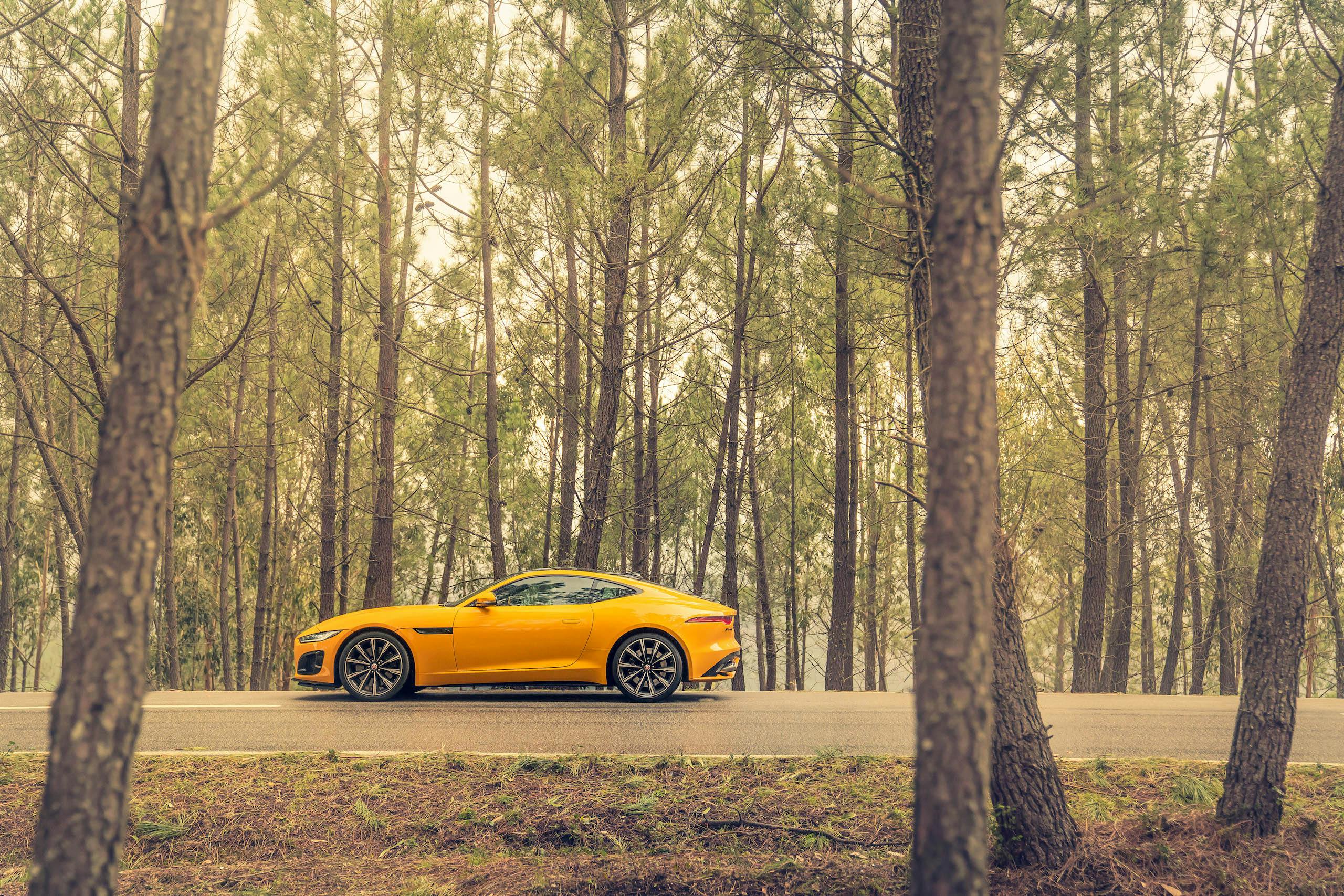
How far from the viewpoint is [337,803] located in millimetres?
6355

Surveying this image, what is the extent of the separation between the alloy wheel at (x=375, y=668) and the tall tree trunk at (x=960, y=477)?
8335 mm

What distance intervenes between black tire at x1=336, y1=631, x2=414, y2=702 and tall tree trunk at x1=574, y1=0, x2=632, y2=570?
12.7 ft

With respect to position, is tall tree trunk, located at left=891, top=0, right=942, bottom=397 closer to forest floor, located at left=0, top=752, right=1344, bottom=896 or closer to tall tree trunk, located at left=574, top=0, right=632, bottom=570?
forest floor, located at left=0, top=752, right=1344, bottom=896

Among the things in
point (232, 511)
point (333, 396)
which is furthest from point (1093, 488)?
point (232, 511)

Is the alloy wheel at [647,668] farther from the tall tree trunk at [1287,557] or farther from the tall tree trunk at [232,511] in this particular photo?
the tall tree trunk at [232,511]

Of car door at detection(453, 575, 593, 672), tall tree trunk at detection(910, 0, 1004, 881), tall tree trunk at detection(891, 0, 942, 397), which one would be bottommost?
car door at detection(453, 575, 593, 672)

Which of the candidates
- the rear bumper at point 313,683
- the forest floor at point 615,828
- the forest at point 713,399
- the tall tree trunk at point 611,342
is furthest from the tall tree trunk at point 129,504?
the tall tree trunk at point 611,342

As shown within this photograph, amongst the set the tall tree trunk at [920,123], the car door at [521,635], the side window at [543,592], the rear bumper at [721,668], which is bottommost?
the rear bumper at [721,668]

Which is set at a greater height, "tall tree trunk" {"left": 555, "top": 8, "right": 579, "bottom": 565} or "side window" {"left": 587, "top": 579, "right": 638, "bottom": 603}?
"tall tree trunk" {"left": 555, "top": 8, "right": 579, "bottom": 565}

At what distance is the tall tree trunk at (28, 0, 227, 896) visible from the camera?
9.94 feet

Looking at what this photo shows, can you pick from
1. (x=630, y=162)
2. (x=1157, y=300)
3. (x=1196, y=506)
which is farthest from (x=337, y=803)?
(x=1196, y=506)

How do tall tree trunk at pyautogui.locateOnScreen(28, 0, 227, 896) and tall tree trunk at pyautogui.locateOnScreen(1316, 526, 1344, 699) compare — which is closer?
tall tree trunk at pyautogui.locateOnScreen(28, 0, 227, 896)

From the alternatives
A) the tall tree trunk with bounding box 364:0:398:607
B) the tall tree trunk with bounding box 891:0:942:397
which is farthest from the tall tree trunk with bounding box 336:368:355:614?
the tall tree trunk with bounding box 891:0:942:397

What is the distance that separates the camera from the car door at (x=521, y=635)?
1020cm
